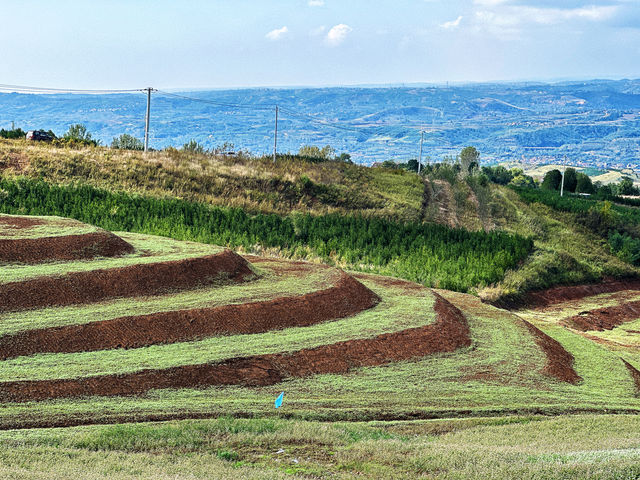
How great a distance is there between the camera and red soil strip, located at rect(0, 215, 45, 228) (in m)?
15.9

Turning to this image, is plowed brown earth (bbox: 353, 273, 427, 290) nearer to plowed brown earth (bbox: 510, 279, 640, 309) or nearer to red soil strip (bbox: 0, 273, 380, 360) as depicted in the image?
red soil strip (bbox: 0, 273, 380, 360)

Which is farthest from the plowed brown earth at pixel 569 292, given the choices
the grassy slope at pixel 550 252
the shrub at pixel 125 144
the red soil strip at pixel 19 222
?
the shrub at pixel 125 144

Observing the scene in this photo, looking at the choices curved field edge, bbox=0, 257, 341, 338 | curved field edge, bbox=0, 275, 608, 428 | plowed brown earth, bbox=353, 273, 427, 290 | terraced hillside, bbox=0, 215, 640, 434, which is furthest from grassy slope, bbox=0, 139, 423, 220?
curved field edge, bbox=0, 275, 608, 428

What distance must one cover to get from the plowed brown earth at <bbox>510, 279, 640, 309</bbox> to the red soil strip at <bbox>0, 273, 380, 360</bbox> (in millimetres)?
11124

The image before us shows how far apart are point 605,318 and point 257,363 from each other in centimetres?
1687

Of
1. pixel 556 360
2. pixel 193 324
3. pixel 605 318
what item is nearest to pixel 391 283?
Answer: pixel 556 360

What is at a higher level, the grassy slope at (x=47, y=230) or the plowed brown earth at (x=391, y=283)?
the grassy slope at (x=47, y=230)

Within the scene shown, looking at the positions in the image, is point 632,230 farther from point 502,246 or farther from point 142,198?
point 142,198

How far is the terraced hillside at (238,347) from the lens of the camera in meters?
10.2

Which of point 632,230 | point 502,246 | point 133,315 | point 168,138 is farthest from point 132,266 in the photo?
point 168,138

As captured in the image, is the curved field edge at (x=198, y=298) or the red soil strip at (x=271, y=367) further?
the curved field edge at (x=198, y=298)

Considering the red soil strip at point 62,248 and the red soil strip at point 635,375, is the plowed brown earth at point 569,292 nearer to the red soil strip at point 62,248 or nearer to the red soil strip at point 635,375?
the red soil strip at point 635,375

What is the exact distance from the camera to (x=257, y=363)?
11586 millimetres

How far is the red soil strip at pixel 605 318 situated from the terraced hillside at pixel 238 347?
701 centimetres
